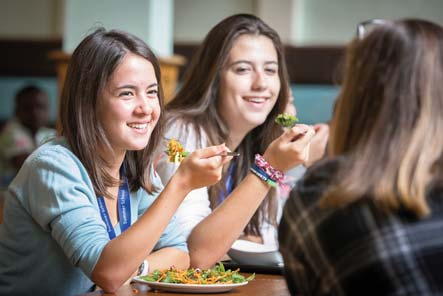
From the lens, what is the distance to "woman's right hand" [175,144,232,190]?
2.21 meters

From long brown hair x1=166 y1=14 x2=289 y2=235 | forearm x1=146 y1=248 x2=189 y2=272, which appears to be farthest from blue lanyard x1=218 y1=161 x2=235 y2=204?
forearm x1=146 y1=248 x2=189 y2=272

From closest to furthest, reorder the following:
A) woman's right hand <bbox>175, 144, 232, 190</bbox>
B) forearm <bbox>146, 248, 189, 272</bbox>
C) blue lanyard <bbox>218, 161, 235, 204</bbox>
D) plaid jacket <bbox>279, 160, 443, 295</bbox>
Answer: plaid jacket <bbox>279, 160, 443, 295</bbox> < woman's right hand <bbox>175, 144, 232, 190</bbox> < forearm <bbox>146, 248, 189, 272</bbox> < blue lanyard <bbox>218, 161, 235, 204</bbox>

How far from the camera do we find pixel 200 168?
2.21 meters

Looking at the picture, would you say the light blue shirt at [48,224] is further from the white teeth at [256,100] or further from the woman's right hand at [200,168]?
the white teeth at [256,100]

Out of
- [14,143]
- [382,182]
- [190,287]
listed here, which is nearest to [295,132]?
[190,287]

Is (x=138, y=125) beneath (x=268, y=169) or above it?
above

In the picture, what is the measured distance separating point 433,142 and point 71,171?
3.61 feet

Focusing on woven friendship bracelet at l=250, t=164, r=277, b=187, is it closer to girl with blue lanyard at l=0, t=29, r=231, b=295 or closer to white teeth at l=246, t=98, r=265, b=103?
girl with blue lanyard at l=0, t=29, r=231, b=295

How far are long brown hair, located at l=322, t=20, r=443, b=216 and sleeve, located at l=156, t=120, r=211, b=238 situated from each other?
1344mm

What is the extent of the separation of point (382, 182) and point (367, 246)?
103 mm

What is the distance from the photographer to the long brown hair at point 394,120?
4.61 ft

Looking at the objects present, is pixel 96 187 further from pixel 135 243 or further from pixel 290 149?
pixel 290 149

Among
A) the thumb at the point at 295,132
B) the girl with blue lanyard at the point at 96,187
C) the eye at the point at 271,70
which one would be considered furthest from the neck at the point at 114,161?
the eye at the point at 271,70

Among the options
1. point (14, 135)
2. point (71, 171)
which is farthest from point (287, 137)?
point (14, 135)
